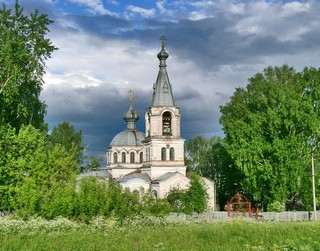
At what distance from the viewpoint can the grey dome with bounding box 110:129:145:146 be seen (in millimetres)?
60422

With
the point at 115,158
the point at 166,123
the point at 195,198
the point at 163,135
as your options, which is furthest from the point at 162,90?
the point at 195,198

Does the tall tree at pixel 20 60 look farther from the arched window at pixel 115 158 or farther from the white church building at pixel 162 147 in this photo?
the arched window at pixel 115 158

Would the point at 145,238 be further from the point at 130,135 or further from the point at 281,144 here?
the point at 130,135

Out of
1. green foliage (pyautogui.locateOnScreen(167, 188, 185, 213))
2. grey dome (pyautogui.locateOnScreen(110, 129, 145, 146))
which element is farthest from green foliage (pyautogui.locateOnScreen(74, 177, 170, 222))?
grey dome (pyautogui.locateOnScreen(110, 129, 145, 146))

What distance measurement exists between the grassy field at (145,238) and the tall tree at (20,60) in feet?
30.4

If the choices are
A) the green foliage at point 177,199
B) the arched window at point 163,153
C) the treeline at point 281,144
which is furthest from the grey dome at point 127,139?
the treeline at point 281,144

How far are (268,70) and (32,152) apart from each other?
70.9 feet

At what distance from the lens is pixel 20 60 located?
87.7 ft

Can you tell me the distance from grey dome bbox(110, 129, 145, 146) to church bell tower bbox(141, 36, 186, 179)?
Result: 30.7ft

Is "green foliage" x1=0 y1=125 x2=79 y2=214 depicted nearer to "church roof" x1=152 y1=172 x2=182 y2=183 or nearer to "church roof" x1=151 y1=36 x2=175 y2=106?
"church roof" x1=152 y1=172 x2=182 y2=183

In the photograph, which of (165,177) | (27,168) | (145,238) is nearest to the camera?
(145,238)

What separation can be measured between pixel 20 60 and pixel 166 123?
2621 centimetres

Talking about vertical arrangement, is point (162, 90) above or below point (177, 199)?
above

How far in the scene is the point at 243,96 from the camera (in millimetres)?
42125
